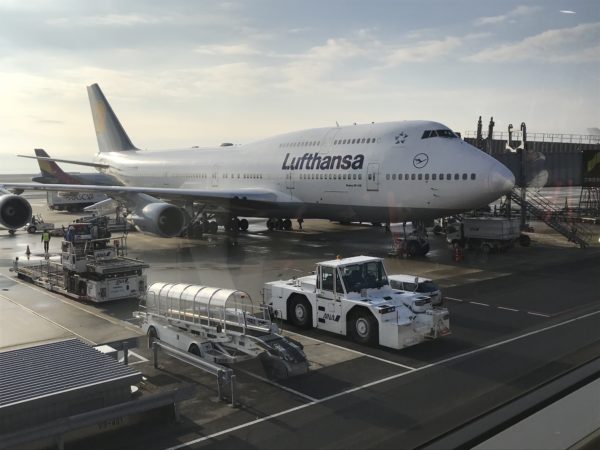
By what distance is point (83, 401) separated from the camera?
512cm

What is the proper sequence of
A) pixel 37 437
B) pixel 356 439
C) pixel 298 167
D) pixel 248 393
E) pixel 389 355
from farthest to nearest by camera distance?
pixel 298 167 → pixel 389 355 → pixel 248 393 → pixel 356 439 → pixel 37 437

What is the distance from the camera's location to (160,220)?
744 inches

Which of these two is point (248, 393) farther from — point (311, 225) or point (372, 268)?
point (311, 225)

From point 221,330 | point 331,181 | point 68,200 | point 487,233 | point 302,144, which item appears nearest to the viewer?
point 221,330

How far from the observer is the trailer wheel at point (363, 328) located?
30.3 ft

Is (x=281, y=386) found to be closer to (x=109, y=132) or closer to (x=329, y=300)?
(x=329, y=300)

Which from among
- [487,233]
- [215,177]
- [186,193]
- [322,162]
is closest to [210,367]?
[322,162]

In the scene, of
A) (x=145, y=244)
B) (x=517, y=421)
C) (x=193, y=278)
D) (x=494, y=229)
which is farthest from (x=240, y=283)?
(x=517, y=421)

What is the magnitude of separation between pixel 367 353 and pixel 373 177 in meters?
10.8

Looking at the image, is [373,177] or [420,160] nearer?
[420,160]

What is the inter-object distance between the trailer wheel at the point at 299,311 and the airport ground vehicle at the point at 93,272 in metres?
4.34

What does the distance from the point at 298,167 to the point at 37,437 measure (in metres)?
17.8

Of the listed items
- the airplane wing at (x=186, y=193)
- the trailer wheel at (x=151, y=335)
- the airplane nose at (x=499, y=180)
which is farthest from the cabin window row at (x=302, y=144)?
the trailer wheel at (x=151, y=335)

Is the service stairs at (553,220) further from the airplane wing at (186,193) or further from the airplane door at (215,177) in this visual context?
the airplane door at (215,177)
